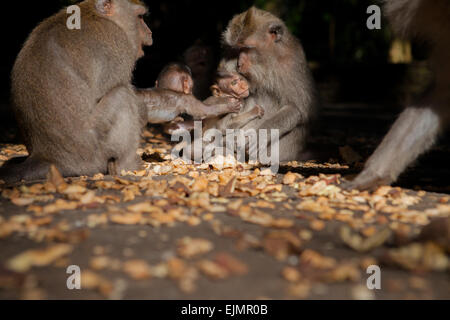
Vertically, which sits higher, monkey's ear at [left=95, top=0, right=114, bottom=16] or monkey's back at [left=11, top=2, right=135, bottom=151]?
monkey's ear at [left=95, top=0, right=114, bottom=16]

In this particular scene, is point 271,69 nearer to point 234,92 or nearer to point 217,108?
point 234,92

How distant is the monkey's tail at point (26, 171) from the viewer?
392cm

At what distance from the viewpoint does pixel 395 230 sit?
273 centimetres

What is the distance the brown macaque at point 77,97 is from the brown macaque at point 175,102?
0.43 meters

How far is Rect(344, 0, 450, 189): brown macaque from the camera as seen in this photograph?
3.52 meters

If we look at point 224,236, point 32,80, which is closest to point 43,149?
point 32,80

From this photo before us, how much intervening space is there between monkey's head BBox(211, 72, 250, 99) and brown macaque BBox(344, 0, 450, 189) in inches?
79.2

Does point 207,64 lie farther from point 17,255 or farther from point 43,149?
point 17,255

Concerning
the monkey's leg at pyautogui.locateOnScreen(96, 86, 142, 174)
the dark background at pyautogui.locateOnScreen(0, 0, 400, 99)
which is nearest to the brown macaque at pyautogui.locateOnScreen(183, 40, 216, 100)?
the dark background at pyautogui.locateOnScreen(0, 0, 400, 99)

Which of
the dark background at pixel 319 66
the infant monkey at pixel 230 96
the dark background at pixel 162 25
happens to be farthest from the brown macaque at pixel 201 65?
the infant monkey at pixel 230 96

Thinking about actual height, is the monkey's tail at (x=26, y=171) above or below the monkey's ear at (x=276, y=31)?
below

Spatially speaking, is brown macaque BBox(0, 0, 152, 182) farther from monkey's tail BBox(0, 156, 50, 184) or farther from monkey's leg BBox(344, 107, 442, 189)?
monkey's leg BBox(344, 107, 442, 189)

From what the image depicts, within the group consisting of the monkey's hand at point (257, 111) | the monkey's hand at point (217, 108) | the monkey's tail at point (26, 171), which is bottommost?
the monkey's tail at point (26, 171)

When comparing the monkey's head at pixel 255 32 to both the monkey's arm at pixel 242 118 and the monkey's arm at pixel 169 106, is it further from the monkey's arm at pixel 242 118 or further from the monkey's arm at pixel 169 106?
the monkey's arm at pixel 169 106
